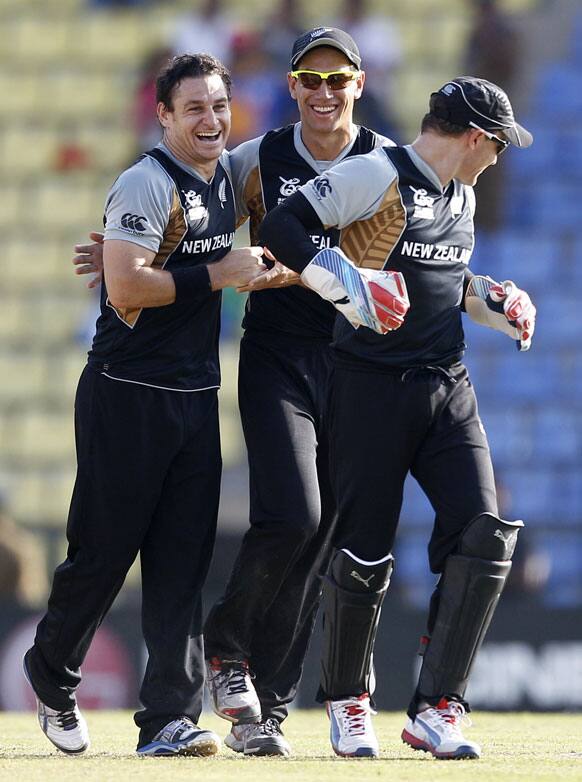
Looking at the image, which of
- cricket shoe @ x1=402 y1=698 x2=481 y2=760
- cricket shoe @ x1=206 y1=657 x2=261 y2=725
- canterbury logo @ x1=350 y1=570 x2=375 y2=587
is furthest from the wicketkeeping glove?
cricket shoe @ x1=206 y1=657 x2=261 y2=725

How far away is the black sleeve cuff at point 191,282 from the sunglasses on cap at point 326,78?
798 mm

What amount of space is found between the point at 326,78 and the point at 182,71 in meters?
0.50

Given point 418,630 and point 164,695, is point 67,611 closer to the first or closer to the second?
point 164,695

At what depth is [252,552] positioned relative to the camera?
502cm

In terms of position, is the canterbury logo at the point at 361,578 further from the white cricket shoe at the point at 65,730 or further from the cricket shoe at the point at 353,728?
the white cricket shoe at the point at 65,730

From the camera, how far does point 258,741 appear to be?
4938mm

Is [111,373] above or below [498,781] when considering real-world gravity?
above

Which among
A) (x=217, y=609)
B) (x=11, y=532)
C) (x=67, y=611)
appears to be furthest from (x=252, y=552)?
(x=11, y=532)

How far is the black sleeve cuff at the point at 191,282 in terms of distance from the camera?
4.79 m

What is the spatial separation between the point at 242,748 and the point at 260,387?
1129 mm

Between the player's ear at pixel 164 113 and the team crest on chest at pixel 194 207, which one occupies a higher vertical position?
the player's ear at pixel 164 113

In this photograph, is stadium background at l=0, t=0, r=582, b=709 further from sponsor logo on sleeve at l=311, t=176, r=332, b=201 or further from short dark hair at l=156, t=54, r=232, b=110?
sponsor logo on sleeve at l=311, t=176, r=332, b=201

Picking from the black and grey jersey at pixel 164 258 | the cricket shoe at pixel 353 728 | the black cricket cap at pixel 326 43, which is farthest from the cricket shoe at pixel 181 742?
the black cricket cap at pixel 326 43

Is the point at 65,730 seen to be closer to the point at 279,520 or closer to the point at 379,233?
the point at 279,520
